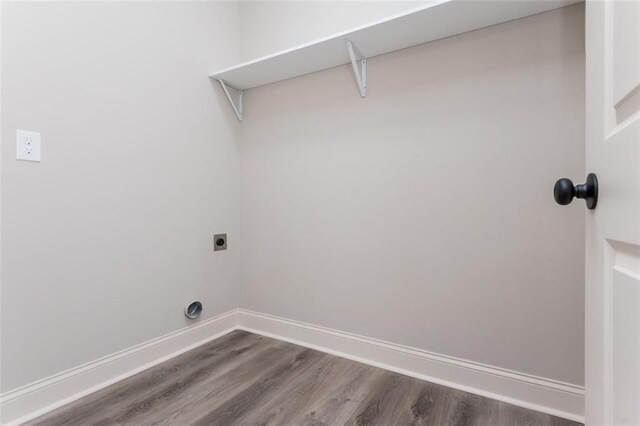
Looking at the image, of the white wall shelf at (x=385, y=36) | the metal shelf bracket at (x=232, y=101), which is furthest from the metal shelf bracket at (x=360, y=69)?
the metal shelf bracket at (x=232, y=101)

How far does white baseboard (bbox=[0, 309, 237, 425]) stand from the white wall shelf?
1667mm

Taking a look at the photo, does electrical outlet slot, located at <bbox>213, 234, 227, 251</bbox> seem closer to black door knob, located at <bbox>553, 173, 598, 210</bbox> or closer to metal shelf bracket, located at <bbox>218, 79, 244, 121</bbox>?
metal shelf bracket, located at <bbox>218, 79, 244, 121</bbox>

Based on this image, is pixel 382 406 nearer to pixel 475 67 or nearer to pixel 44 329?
pixel 44 329

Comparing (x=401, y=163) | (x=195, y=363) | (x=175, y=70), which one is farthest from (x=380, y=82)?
(x=195, y=363)

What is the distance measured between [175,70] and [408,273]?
179 centimetres

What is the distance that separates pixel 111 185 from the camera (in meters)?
1.60

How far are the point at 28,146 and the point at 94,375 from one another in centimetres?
109

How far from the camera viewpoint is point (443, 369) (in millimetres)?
1605

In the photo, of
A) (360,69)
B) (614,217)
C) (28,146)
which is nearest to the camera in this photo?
(614,217)

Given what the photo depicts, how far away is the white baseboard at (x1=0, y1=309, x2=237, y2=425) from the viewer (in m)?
1.30

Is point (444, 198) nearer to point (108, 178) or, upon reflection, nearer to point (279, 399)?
point (279, 399)

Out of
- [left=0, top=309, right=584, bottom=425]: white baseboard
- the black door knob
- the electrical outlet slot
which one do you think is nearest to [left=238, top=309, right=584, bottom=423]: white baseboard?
[left=0, top=309, right=584, bottom=425]: white baseboard

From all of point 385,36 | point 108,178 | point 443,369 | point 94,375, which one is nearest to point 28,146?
point 108,178

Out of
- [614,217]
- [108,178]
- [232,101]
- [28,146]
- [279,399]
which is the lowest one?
[279,399]
